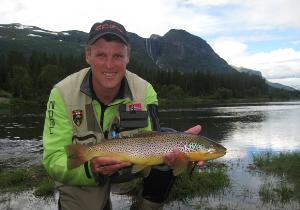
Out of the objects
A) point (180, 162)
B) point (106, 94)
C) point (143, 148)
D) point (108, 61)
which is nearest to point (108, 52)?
point (108, 61)

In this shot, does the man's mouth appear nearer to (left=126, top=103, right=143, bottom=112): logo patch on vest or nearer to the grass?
(left=126, top=103, right=143, bottom=112): logo patch on vest

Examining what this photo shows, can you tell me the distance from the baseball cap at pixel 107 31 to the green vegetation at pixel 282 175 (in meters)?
6.91

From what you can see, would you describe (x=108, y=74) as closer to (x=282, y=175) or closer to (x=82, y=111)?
(x=82, y=111)

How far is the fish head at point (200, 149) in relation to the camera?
15.6 ft

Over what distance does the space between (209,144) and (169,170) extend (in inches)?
46.6

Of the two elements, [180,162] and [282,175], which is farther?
[282,175]

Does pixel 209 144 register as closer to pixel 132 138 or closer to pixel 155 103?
pixel 132 138

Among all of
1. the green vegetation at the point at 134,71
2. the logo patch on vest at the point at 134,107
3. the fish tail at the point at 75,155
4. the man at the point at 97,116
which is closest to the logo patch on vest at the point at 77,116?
the man at the point at 97,116

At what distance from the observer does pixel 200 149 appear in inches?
188

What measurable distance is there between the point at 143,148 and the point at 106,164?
50 centimetres

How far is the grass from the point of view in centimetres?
1030

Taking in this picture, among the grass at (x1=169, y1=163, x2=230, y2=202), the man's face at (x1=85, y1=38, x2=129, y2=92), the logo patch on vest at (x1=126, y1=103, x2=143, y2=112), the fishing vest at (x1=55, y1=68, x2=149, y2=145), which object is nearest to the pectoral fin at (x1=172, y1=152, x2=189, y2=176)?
the fishing vest at (x1=55, y1=68, x2=149, y2=145)

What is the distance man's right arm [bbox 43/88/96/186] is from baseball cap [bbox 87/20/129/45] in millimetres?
906

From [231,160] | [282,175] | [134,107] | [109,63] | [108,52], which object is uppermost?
[108,52]
